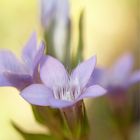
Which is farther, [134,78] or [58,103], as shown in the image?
[134,78]

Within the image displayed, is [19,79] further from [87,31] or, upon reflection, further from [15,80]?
[87,31]

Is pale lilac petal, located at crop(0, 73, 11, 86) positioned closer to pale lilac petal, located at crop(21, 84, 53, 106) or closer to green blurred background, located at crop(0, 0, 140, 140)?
pale lilac petal, located at crop(21, 84, 53, 106)

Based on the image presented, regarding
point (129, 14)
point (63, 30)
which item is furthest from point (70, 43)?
point (129, 14)

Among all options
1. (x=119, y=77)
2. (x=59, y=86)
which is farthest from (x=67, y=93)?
(x=119, y=77)

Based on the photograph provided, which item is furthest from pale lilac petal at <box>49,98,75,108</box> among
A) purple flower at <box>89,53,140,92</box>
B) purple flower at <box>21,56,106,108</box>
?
purple flower at <box>89,53,140,92</box>

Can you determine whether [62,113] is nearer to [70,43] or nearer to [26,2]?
[70,43]

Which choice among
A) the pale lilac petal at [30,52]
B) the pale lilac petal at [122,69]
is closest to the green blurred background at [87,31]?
the pale lilac petal at [122,69]

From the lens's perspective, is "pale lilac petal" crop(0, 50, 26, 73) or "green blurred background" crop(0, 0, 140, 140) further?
"green blurred background" crop(0, 0, 140, 140)
